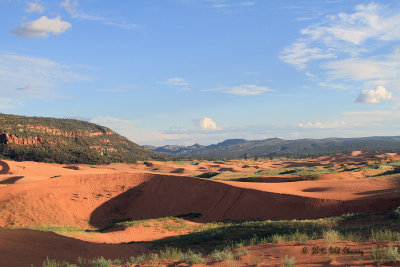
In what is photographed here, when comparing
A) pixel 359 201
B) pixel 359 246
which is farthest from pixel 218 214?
pixel 359 246

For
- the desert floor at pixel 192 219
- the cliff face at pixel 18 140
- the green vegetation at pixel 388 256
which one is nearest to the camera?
the green vegetation at pixel 388 256

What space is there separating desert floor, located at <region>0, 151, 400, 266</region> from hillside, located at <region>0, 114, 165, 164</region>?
45.7 metres

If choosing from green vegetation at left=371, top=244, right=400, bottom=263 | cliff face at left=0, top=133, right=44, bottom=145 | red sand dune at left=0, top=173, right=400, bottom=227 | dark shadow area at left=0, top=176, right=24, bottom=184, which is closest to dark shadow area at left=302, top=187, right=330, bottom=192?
red sand dune at left=0, top=173, right=400, bottom=227

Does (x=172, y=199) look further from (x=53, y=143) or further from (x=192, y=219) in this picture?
(x=53, y=143)

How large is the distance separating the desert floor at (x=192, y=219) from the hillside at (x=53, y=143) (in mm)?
45689

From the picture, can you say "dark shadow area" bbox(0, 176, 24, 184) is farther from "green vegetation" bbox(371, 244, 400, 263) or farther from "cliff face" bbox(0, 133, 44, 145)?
"green vegetation" bbox(371, 244, 400, 263)

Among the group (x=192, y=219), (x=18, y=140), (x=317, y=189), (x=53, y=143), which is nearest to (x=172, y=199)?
(x=192, y=219)

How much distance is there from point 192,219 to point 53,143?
222ft

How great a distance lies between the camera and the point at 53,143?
259 feet

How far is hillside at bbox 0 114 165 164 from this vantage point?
70000 millimetres

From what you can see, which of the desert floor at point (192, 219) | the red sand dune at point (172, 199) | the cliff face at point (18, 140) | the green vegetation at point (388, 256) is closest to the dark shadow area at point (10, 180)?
the red sand dune at point (172, 199)

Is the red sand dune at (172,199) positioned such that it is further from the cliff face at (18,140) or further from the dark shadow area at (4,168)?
the cliff face at (18,140)

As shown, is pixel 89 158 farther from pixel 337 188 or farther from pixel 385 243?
pixel 385 243

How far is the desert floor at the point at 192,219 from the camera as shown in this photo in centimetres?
876
